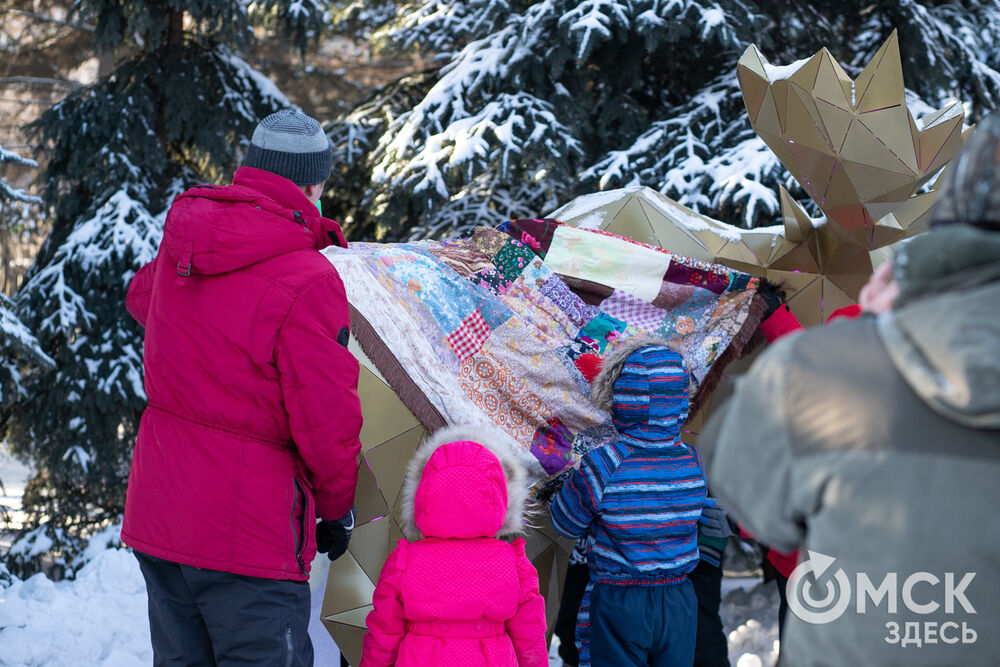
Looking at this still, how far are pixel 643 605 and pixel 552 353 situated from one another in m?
1.02

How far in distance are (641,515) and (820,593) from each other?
168 centimetres

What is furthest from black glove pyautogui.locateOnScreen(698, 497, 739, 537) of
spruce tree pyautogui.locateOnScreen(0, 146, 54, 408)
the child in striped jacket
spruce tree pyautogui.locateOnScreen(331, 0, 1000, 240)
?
spruce tree pyautogui.locateOnScreen(0, 146, 54, 408)

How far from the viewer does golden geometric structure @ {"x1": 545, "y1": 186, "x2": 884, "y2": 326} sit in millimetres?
4164

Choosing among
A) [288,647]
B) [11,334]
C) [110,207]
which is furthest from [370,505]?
[110,207]

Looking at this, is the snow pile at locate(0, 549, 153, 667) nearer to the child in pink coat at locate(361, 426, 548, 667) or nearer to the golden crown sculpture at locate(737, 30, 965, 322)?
the child in pink coat at locate(361, 426, 548, 667)

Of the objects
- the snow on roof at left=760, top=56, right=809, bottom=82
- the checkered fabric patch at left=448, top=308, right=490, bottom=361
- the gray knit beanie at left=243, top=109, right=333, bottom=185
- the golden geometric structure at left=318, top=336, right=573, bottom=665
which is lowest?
the golden geometric structure at left=318, top=336, right=573, bottom=665

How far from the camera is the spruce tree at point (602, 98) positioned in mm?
5539

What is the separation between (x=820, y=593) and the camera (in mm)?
1427

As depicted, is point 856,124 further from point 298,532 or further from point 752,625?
point 298,532

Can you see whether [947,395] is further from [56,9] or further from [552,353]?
[56,9]

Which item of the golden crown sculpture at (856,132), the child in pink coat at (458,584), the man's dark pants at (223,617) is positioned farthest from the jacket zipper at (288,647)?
the golden crown sculpture at (856,132)

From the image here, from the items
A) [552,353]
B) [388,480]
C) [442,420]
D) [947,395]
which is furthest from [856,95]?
[947,395]

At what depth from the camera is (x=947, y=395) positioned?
1.16 meters

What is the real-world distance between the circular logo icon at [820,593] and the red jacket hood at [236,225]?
1538 mm
